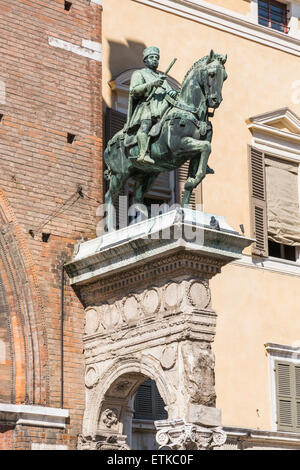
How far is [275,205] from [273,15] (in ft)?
11.9

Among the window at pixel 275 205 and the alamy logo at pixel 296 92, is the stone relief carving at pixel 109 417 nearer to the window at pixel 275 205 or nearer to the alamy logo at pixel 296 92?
the window at pixel 275 205

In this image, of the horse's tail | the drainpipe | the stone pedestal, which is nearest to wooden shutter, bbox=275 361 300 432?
the stone pedestal

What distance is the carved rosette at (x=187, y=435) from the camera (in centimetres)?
1220

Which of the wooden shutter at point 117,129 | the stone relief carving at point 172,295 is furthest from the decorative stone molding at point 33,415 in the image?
the wooden shutter at point 117,129

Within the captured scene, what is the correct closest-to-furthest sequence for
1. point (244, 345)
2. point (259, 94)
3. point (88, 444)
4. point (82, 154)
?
1. point (88, 444)
2. point (82, 154)
3. point (244, 345)
4. point (259, 94)

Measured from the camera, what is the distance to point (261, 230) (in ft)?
58.7

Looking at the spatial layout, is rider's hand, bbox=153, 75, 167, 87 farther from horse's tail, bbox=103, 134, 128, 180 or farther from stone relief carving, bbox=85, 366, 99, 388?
stone relief carving, bbox=85, 366, 99, 388

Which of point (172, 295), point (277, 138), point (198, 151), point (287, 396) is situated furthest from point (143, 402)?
point (277, 138)
